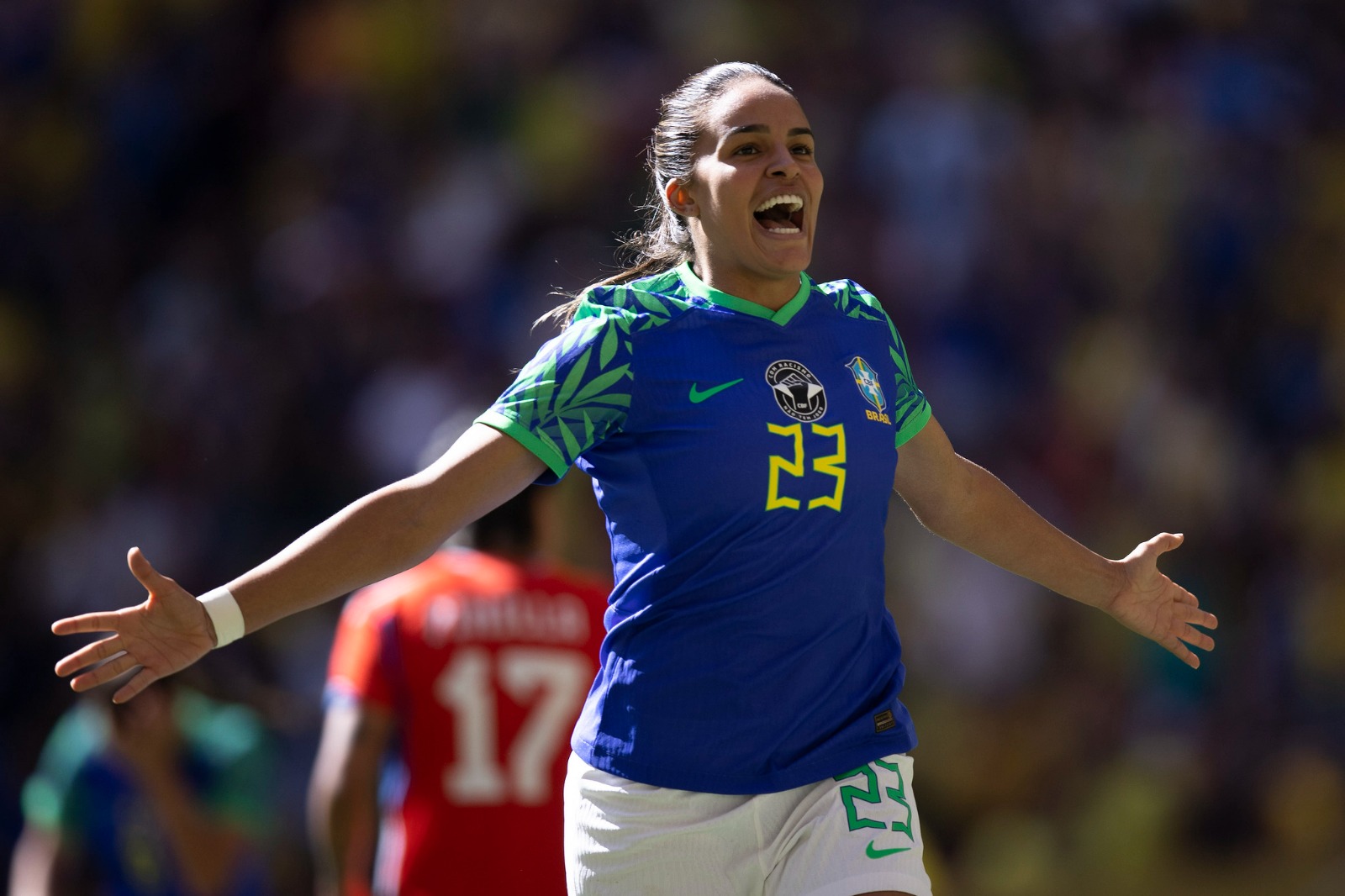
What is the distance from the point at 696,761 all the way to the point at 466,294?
6.64 meters

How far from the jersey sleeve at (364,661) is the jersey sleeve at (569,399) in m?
1.39

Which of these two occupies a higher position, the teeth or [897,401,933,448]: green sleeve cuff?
the teeth

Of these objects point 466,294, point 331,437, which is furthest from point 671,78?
point 331,437

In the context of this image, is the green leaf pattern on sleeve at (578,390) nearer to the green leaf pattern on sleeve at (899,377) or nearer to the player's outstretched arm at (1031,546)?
the green leaf pattern on sleeve at (899,377)

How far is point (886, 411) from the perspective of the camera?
3.25 metres

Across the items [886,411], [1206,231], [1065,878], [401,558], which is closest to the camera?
[401,558]

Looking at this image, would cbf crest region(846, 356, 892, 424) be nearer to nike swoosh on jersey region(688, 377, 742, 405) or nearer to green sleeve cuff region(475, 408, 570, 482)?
nike swoosh on jersey region(688, 377, 742, 405)

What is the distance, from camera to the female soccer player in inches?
116

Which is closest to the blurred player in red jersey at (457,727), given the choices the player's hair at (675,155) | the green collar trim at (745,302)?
the player's hair at (675,155)

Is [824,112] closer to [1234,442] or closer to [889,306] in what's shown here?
[889,306]

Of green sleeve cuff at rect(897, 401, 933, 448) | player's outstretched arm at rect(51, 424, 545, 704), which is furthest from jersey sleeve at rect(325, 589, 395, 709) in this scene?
green sleeve cuff at rect(897, 401, 933, 448)

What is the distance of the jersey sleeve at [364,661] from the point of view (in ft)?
14.0

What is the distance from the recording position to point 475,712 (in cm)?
421

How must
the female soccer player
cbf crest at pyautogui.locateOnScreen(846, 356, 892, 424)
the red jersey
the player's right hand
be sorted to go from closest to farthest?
the player's right hand < the female soccer player < cbf crest at pyautogui.locateOnScreen(846, 356, 892, 424) < the red jersey
